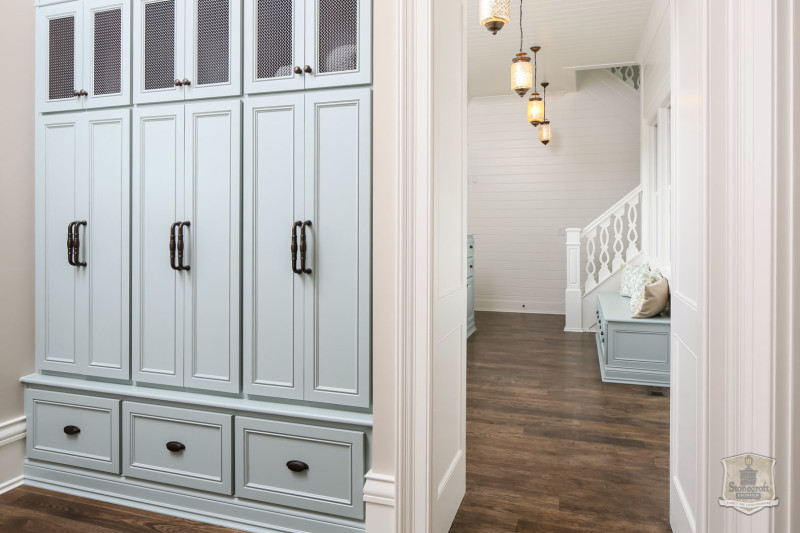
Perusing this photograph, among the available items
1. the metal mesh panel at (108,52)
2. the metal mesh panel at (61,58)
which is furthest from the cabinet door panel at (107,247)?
the metal mesh panel at (61,58)

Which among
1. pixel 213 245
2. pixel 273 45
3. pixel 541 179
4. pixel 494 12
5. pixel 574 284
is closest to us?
pixel 273 45

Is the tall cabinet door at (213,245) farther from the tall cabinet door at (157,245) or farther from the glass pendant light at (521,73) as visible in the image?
the glass pendant light at (521,73)

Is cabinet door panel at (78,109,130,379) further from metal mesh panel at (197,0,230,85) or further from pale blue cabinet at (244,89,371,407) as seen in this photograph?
pale blue cabinet at (244,89,371,407)

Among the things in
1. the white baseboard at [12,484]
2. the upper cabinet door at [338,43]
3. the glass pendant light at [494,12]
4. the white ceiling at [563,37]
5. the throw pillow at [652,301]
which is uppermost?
the white ceiling at [563,37]

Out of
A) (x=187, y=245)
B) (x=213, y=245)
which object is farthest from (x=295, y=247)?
(x=187, y=245)

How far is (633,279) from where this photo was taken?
5.24 m

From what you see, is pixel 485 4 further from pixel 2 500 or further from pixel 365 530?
pixel 2 500

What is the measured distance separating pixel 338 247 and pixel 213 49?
40.2 inches

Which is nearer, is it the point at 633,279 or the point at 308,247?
the point at 308,247

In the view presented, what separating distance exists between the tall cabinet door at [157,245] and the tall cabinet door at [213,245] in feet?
0.18

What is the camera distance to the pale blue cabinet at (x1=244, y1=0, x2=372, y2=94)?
191 cm

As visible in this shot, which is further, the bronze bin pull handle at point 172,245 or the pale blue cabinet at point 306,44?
the bronze bin pull handle at point 172,245

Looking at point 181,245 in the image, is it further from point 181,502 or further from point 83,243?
point 181,502

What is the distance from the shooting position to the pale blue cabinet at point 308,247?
6.38ft
